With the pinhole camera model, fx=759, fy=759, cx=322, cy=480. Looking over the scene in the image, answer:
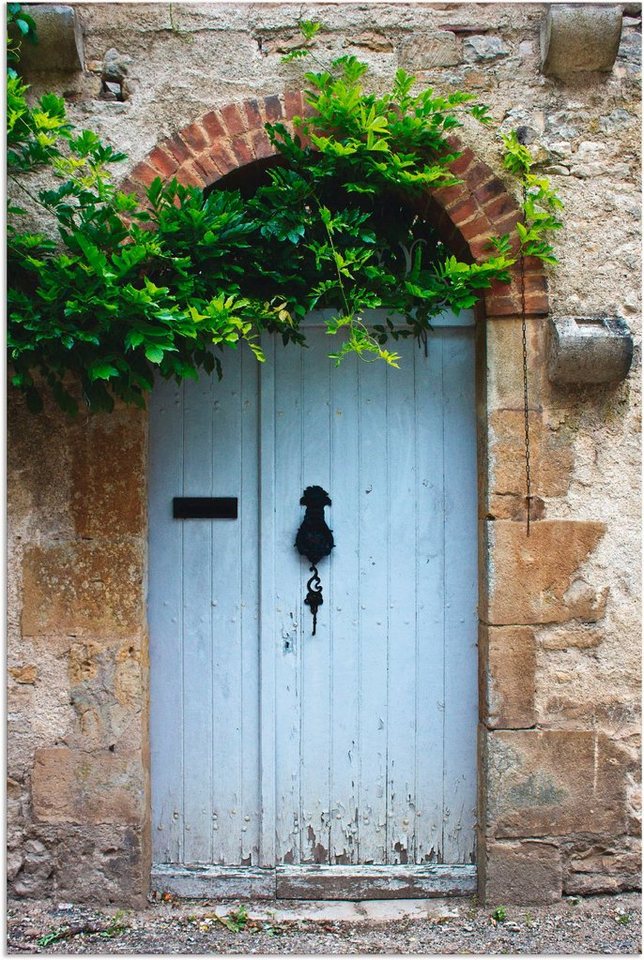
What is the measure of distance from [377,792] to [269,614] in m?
0.87

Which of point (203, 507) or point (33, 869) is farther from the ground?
point (203, 507)

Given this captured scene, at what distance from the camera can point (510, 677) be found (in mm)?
2922

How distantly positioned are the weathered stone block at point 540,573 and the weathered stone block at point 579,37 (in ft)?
5.79

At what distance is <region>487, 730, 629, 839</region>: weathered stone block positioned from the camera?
291cm

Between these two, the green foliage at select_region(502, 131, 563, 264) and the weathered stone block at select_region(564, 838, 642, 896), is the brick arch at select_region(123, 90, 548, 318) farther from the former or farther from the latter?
the weathered stone block at select_region(564, 838, 642, 896)

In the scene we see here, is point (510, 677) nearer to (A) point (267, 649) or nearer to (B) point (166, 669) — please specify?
(A) point (267, 649)

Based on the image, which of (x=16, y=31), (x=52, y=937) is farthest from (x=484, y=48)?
(x=52, y=937)

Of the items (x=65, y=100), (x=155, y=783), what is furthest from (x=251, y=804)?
(x=65, y=100)

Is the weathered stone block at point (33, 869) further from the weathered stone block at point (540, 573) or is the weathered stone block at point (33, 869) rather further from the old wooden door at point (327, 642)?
the weathered stone block at point (540, 573)

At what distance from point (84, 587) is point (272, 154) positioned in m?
1.82

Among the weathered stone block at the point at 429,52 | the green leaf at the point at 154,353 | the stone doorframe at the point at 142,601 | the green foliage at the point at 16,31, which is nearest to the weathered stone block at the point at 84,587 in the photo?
the stone doorframe at the point at 142,601

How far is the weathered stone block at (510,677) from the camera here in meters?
2.92

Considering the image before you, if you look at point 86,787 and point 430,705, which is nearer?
point 86,787

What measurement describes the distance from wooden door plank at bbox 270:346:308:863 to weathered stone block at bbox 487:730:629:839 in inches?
31.7
